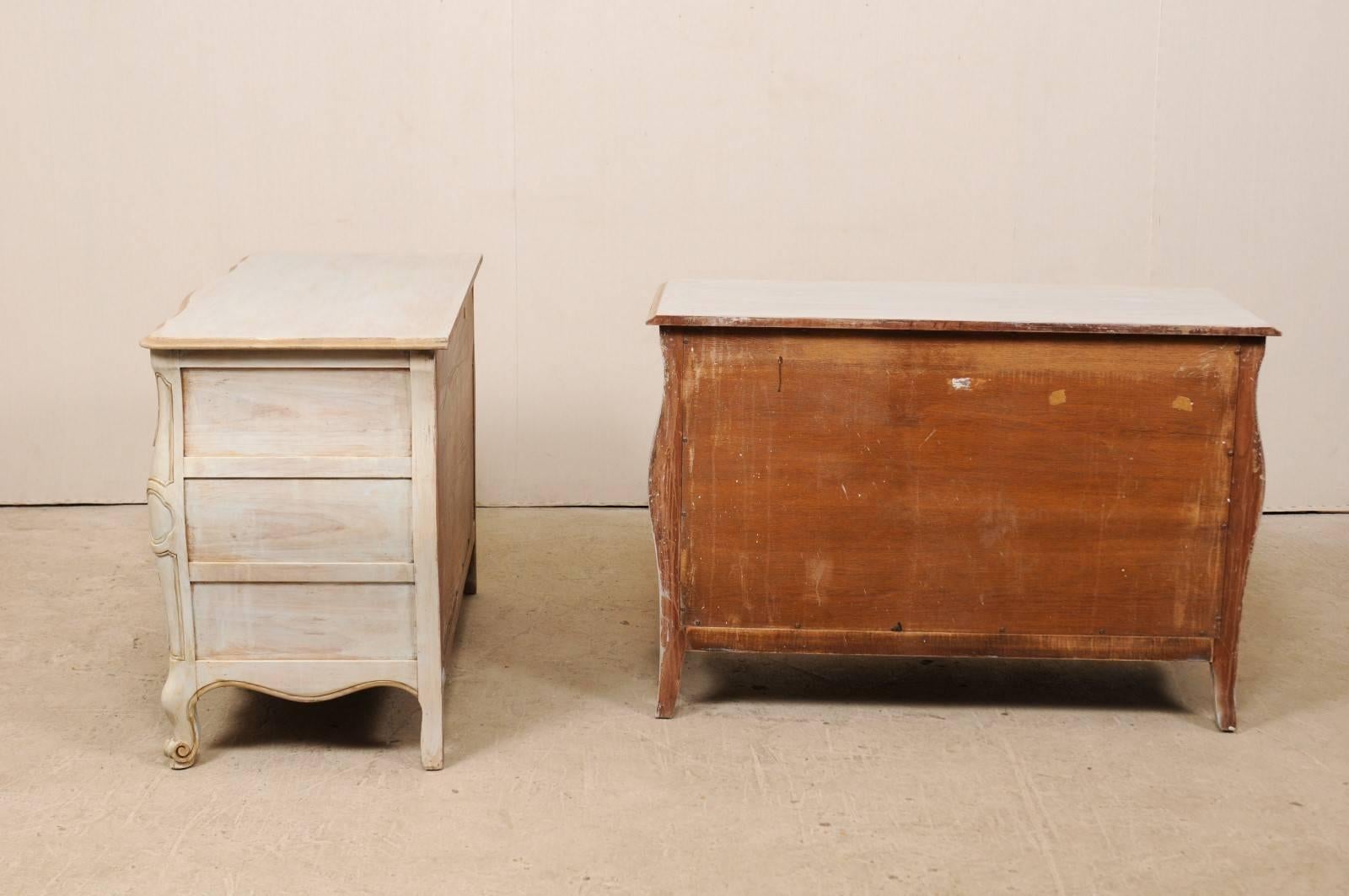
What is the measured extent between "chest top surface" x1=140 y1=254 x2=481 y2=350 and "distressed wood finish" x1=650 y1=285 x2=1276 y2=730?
463 millimetres

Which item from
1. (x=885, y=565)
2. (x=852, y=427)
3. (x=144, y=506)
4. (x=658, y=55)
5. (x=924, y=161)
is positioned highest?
(x=658, y=55)

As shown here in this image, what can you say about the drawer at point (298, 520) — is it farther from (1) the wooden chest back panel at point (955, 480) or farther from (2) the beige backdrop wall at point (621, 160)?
(2) the beige backdrop wall at point (621, 160)

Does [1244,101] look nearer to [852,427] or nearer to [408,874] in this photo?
[852,427]

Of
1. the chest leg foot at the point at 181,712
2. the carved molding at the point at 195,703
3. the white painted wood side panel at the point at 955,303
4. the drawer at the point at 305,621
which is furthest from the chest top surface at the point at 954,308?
the chest leg foot at the point at 181,712

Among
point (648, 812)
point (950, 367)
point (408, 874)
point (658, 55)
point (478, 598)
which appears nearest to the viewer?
point (408, 874)

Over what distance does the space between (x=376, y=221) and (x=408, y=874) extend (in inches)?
90.5

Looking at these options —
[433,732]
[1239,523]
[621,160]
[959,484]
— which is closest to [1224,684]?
[1239,523]

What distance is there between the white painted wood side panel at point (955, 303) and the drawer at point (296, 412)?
541 mm

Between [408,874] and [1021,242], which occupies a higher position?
[1021,242]

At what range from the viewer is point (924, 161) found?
403 centimetres

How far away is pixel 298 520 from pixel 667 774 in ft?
2.64

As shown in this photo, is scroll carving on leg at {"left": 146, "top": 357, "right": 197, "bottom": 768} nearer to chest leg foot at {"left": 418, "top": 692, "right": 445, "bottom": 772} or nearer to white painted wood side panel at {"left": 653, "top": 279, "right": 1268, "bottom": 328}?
chest leg foot at {"left": 418, "top": 692, "right": 445, "bottom": 772}

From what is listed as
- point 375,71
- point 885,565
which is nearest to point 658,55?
point 375,71

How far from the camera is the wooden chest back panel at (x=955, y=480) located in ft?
8.58
